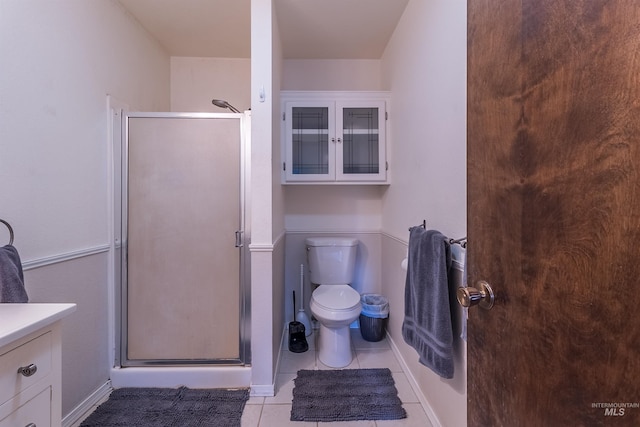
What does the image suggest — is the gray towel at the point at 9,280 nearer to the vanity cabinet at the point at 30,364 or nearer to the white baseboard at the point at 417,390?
the vanity cabinet at the point at 30,364

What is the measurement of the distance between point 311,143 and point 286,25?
87 cm

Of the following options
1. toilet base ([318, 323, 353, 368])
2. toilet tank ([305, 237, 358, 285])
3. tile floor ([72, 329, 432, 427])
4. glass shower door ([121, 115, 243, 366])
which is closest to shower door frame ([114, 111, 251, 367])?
glass shower door ([121, 115, 243, 366])

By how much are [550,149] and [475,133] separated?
9.3 inches

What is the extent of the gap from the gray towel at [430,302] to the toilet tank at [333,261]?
0.88 meters

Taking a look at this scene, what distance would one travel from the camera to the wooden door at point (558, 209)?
381 mm

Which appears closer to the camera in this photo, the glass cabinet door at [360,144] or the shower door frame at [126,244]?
the shower door frame at [126,244]

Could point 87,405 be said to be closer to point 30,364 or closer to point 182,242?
point 182,242

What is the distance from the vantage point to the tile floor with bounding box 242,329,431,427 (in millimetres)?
1512

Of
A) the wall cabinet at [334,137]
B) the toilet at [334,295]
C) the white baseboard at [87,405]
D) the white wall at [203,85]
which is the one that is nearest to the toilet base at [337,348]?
the toilet at [334,295]

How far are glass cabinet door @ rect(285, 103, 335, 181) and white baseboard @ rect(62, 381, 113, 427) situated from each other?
183 centimetres

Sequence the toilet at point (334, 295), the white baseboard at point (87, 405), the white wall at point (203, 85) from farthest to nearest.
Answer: the white wall at point (203, 85), the toilet at point (334, 295), the white baseboard at point (87, 405)

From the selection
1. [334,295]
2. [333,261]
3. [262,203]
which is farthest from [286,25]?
[334,295]

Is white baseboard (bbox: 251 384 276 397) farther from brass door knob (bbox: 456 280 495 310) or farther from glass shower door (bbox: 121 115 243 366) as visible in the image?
brass door knob (bbox: 456 280 495 310)

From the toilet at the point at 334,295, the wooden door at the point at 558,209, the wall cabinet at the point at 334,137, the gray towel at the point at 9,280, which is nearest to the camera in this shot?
the wooden door at the point at 558,209
